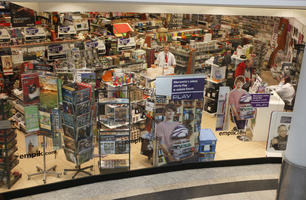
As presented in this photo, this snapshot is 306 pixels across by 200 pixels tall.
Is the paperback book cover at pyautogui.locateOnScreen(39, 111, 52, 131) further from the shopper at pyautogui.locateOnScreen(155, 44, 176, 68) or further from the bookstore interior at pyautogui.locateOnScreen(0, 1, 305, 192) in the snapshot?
the shopper at pyautogui.locateOnScreen(155, 44, 176, 68)

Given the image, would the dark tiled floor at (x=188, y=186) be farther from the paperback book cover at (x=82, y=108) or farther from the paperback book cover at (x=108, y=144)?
the paperback book cover at (x=82, y=108)

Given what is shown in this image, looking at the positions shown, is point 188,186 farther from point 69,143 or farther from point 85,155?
point 69,143

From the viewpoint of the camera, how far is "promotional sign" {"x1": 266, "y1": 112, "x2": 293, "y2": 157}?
7.98 meters

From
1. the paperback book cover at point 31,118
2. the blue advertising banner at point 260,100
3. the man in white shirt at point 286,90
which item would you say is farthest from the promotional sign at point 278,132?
the paperback book cover at point 31,118

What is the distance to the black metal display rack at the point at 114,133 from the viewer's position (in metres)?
7.04

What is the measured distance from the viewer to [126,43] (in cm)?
1182

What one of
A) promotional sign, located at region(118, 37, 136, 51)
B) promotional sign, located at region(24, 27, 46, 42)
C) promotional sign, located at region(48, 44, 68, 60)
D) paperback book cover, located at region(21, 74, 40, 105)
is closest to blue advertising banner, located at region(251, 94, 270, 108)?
paperback book cover, located at region(21, 74, 40, 105)

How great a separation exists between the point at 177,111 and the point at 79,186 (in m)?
2.40

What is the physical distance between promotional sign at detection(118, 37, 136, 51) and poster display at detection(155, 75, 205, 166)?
16.4ft

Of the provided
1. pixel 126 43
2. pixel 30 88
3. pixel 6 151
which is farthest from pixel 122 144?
pixel 126 43

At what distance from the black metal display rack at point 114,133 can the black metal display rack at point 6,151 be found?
5.25 ft

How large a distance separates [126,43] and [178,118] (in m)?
5.15

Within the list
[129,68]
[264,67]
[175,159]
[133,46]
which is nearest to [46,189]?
[175,159]

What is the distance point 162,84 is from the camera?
280 inches
